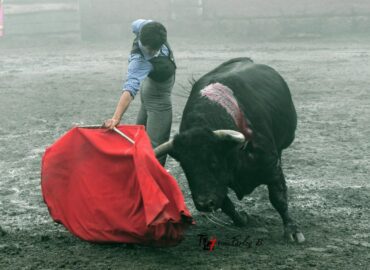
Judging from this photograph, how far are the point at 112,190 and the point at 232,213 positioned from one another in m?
1.08

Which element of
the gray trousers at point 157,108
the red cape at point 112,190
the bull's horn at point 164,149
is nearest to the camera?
the red cape at point 112,190

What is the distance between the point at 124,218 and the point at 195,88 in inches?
57.6

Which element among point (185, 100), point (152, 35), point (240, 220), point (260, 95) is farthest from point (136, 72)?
point (185, 100)

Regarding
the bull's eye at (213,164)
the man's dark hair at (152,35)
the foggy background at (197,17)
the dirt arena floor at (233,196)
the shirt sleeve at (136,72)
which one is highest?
the man's dark hair at (152,35)

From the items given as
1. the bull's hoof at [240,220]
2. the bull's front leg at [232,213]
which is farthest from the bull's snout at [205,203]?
the bull's hoof at [240,220]

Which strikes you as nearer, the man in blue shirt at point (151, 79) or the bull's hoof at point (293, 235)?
the bull's hoof at point (293, 235)

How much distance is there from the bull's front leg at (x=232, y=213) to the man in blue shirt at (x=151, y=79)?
2.23 feet

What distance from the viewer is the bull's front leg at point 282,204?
5.48m

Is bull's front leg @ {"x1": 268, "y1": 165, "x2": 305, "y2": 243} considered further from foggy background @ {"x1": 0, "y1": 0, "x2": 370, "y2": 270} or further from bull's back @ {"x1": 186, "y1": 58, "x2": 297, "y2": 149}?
bull's back @ {"x1": 186, "y1": 58, "x2": 297, "y2": 149}

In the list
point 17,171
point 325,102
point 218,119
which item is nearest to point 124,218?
point 218,119

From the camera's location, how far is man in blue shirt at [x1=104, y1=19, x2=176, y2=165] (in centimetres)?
566

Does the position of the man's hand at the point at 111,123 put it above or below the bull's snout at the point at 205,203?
above

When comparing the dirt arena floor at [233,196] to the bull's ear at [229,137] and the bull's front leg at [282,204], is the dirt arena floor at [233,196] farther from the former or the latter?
the bull's ear at [229,137]

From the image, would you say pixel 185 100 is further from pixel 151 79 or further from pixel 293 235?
pixel 293 235
